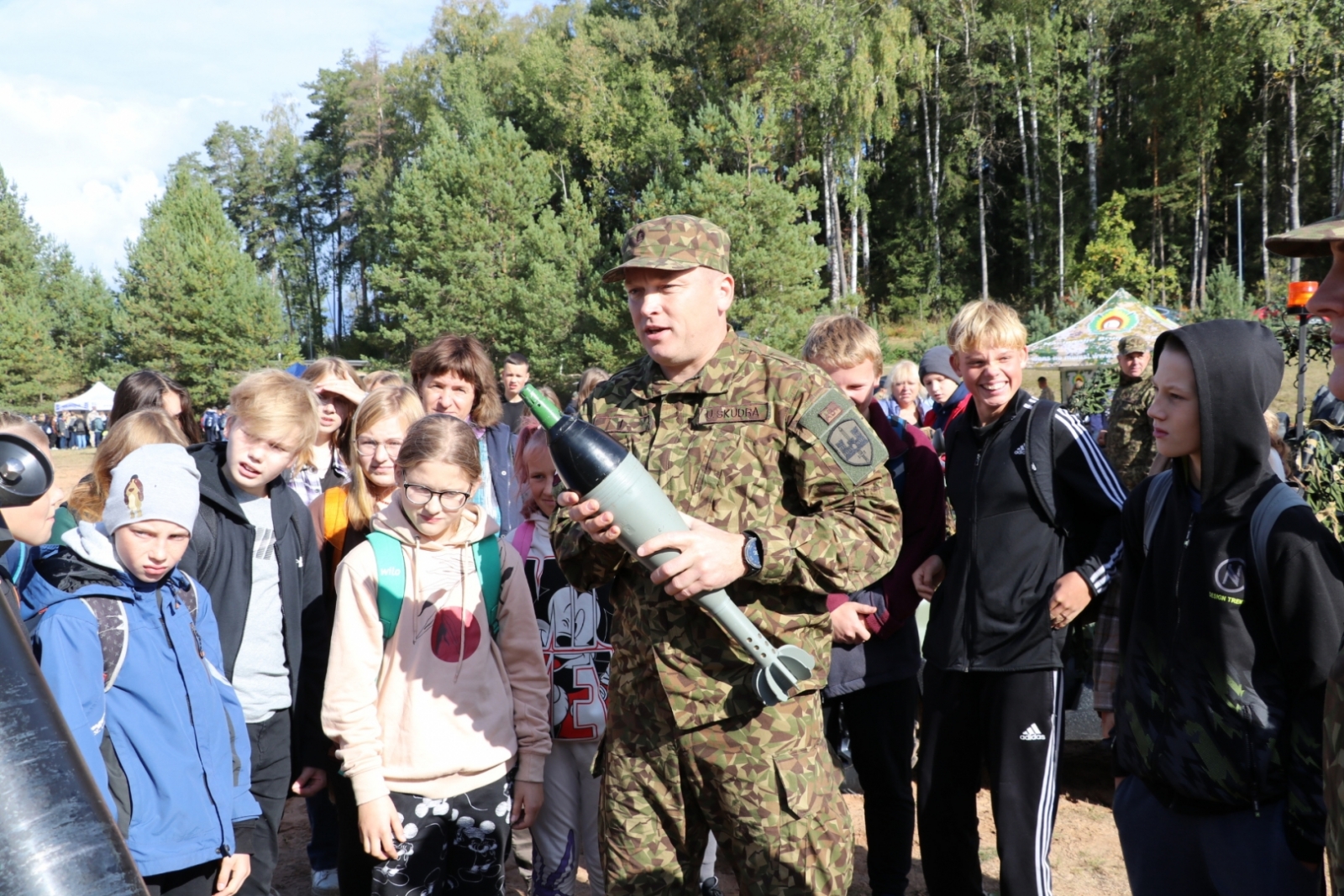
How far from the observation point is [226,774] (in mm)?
2799

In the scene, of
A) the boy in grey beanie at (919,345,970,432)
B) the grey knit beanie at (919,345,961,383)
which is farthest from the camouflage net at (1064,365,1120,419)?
the grey knit beanie at (919,345,961,383)

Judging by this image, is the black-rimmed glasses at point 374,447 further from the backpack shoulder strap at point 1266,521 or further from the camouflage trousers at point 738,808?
the backpack shoulder strap at point 1266,521

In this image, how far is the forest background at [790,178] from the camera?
33.2 metres

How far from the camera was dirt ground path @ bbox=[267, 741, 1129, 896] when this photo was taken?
4262 millimetres

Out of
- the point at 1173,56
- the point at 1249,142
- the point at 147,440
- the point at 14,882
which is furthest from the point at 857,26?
the point at 14,882

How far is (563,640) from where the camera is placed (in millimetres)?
3697

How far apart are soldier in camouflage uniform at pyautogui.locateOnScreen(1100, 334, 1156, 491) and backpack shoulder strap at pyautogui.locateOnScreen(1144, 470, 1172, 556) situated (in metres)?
6.08

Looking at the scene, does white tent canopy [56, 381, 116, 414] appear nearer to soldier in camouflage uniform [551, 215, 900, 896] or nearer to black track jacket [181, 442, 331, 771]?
black track jacket [181, 442, 331, 771]

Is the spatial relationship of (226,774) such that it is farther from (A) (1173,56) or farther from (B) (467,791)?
(A) (1173,56)

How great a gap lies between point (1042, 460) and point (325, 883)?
3564mm

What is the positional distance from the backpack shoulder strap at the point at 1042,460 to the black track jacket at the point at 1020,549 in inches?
0.8

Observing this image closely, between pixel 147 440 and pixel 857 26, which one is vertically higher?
pixel 857 26

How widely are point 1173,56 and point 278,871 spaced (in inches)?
1544

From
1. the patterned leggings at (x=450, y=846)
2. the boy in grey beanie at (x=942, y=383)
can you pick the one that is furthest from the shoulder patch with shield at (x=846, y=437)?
the boy in grey beanie at (x=942, y=383)
